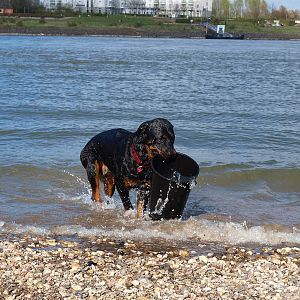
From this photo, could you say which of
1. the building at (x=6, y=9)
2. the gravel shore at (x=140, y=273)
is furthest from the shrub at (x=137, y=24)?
the gravel shore at (x=140, y=273)

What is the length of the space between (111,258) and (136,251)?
442 mm

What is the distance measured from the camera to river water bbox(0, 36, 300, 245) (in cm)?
825

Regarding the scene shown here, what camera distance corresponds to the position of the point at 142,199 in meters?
8.34

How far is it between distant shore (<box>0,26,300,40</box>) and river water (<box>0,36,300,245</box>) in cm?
8040

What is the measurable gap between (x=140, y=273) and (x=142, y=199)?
2317mm

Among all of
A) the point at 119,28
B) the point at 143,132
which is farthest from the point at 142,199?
the point at 119,28

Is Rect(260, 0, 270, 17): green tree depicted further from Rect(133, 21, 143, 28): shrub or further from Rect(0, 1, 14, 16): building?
Rect(0, 1, 14, 16): building

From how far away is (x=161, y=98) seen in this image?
22.2 m

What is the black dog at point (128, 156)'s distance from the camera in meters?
7.47

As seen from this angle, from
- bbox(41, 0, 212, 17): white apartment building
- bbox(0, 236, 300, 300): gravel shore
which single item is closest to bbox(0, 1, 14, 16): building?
bbox(41, 0, 212, 17): white apartment building

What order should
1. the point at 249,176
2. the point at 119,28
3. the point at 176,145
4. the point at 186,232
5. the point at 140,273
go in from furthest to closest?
the point at 119,28
the point at 176,145
the point at 249,176
the point at 186,232
the point at 140,273

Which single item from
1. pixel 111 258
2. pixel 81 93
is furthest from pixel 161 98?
pixel 111 258

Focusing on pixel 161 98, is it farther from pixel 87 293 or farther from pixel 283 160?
pixel 87 293

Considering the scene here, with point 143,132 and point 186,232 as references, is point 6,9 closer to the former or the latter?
point 143,132
